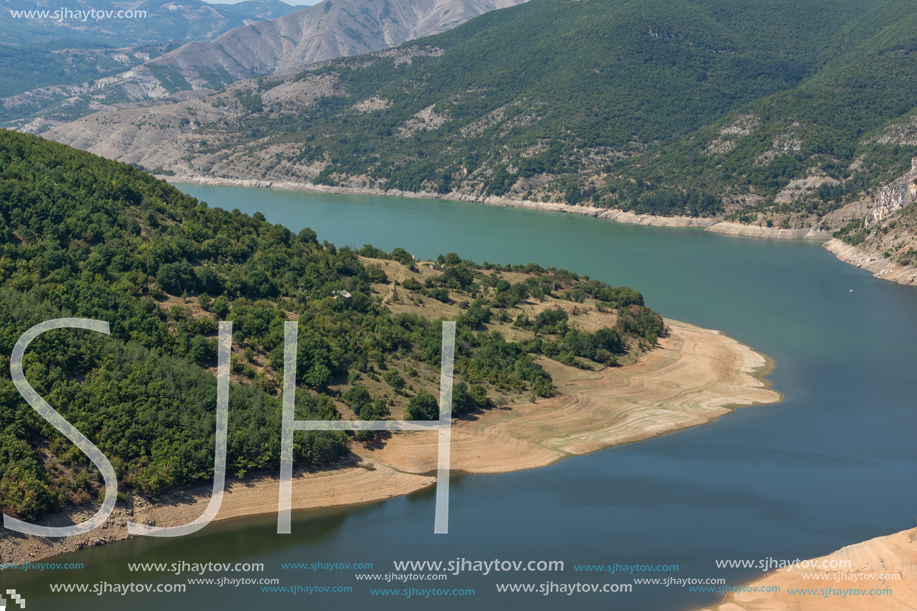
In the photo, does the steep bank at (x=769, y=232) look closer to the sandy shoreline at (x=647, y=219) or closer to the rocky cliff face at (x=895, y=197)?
the sandy shoreline at (x=647, y=219)

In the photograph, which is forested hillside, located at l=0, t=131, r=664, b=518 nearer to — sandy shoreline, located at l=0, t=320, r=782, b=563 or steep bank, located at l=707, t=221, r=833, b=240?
sandy shoreline, located at l=0, t=320, r=782, b=563

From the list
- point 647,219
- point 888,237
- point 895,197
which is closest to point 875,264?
point 888,237

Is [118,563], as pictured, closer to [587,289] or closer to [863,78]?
[587,289]

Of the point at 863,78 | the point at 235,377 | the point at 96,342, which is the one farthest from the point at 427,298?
the point at 863,78

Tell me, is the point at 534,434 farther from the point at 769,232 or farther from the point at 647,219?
the point at 647,219

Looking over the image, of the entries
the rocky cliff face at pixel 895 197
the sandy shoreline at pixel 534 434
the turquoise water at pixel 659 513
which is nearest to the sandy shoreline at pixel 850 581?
the turquoise water at pixel 659 513

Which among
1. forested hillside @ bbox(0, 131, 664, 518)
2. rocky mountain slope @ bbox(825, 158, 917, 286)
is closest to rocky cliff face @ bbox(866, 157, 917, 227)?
rocky mountain slope @ bbox(825, 158, 917, 286)
